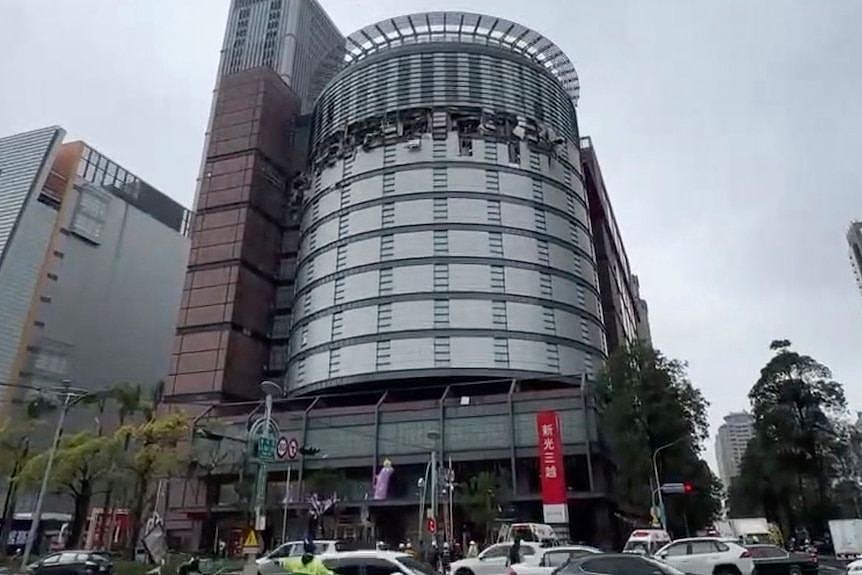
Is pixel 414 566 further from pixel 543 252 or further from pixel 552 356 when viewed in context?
pixel 543 252

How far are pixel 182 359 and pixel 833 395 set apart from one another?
179 feet

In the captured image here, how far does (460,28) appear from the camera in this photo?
73.8 metres

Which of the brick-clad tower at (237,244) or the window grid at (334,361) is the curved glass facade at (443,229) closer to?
the window grid at (334,361)

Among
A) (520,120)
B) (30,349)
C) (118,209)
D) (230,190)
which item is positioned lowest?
(30,349)

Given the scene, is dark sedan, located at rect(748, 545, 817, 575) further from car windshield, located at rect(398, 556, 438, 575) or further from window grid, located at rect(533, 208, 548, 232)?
window grid, located at rect(533, 208, 548, 232)

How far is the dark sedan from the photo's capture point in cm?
2138

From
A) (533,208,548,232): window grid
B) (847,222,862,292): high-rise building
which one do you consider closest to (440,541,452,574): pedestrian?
(533,208,548,232): window grid

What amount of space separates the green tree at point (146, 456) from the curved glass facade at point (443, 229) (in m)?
19.4

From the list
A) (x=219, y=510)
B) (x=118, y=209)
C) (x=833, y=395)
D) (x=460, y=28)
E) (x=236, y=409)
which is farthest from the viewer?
(x=118, y=209)

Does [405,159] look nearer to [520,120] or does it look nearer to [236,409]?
[520,120]

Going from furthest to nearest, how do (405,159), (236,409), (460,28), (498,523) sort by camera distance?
(460,28) < (405,159) < (236,409) < (498,523)

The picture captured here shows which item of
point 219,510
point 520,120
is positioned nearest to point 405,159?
point 520,120

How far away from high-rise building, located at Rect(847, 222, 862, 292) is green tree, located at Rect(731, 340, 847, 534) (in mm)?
57867

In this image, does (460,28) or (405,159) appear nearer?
(405,159)
